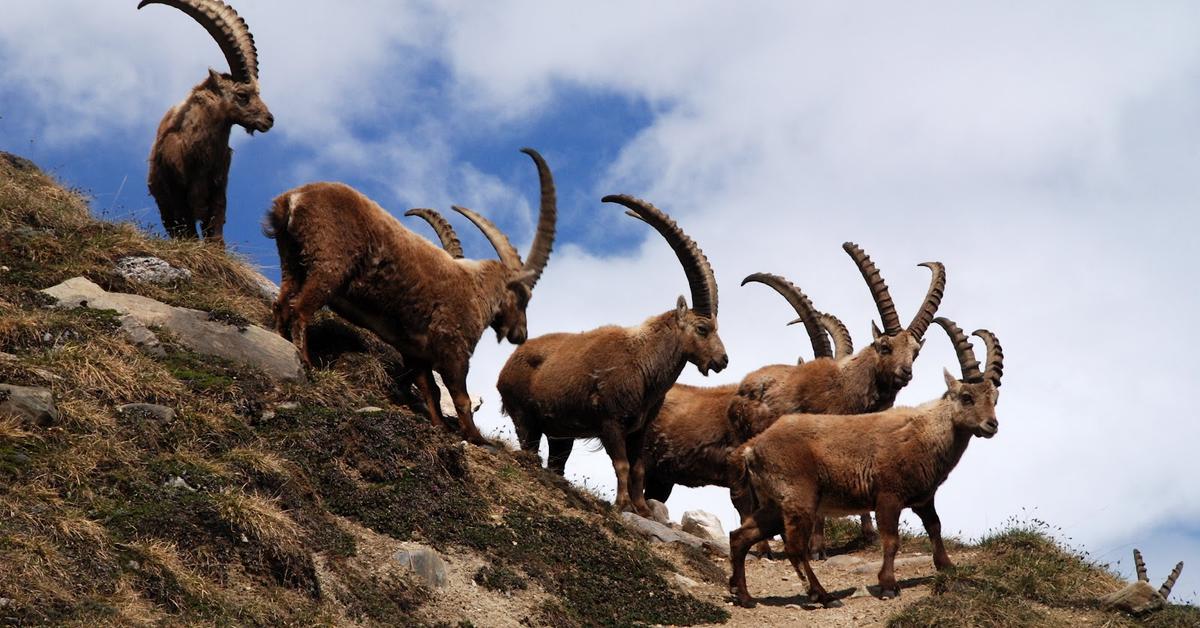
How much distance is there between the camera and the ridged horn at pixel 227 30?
1470 centimetres

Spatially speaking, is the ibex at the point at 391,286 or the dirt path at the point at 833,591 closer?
the dirt path at the point at 833,591

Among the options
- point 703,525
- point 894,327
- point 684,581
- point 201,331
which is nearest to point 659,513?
point 703,525

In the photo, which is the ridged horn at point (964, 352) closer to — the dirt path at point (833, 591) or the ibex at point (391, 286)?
the dirt path at point (833, 591)

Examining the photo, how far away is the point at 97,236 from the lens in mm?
13586

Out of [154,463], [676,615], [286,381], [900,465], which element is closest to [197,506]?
[154,463]

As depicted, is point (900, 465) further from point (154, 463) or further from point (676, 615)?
point (154, 463)

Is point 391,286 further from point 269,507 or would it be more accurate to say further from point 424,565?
point 269,507

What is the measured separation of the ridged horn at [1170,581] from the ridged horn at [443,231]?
9039mm

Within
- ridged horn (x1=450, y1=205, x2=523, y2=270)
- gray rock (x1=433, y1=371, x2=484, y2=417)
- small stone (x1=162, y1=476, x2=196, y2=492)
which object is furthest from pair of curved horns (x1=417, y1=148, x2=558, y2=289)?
small stone (x1=162, y1=476, x2=196, y2=492)

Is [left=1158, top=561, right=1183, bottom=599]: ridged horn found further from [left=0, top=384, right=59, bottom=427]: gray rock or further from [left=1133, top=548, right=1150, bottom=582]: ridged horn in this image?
[left=0, top=384, right=59, bottom=427]: gray rock

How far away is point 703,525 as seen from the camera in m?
15.7

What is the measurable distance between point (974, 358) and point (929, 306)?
3333 millimetres

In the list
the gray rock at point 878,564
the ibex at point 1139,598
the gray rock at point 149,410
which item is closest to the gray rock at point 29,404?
the gray rock at point 149,410

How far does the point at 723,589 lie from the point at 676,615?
1384mm
